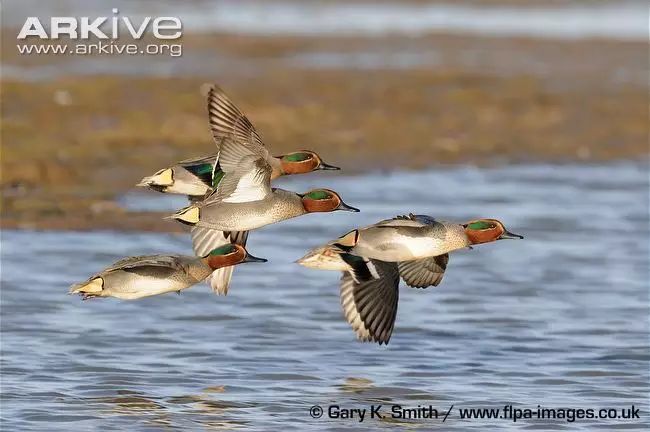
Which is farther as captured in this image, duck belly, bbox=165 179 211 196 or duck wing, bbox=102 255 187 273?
duck belly, bbox=165 179 211 196

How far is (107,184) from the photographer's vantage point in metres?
14.3

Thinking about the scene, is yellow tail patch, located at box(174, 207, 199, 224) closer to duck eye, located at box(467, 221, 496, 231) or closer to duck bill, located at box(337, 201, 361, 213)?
duck bill, located at box(337, 201, 361, 213)

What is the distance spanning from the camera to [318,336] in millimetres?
9820

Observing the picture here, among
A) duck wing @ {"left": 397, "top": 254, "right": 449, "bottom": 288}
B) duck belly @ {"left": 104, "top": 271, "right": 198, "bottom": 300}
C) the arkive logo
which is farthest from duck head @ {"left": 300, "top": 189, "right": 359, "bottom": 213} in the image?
the arkive logo

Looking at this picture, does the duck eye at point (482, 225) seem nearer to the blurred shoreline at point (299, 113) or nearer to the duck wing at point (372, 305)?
the duck wing at point (372, 305)

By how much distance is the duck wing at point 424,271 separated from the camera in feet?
25.4

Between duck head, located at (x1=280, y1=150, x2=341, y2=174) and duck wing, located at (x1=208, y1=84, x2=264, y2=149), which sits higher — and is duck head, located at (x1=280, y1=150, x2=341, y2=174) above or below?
below

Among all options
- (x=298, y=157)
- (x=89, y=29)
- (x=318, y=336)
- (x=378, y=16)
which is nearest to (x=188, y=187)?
(x=298, y=157)

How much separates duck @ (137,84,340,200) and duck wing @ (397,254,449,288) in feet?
2.71

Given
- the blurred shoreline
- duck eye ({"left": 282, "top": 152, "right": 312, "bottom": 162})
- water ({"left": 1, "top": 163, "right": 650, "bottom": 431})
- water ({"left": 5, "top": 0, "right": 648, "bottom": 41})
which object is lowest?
water ({"left": 1, "top": 163, "right": 650, "bottom": 431})

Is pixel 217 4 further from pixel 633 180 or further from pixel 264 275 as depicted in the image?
pixel 264 275

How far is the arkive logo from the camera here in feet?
75.3

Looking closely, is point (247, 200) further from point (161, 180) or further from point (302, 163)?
point (161, 180)

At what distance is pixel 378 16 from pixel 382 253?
2472cm
